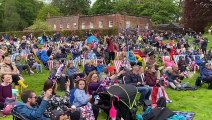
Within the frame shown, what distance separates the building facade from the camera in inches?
2079

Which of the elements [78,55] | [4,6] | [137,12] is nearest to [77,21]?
[137,12]

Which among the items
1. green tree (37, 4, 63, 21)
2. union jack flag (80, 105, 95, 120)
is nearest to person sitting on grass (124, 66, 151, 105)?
union jack flag (80, 105, 95, 120)

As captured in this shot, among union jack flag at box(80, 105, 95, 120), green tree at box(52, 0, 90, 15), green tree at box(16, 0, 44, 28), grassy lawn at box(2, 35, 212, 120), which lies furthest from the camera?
green tree at box(52, 0, 90, 15)

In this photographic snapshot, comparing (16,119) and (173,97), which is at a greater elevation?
(16,119)

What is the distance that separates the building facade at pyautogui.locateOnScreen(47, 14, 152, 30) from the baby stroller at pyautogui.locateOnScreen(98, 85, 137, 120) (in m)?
41.3

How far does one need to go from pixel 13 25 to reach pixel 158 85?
69894 mm

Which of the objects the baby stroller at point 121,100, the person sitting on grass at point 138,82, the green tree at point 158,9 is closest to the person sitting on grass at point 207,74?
the person sitting on grass at point 138,82

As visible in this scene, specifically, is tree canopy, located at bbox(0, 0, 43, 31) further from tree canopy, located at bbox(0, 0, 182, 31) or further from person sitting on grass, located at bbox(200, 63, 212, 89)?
person sitting on grass, located at bbox(200, 63, 212, 89)

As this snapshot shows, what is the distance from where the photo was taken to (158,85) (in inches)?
437

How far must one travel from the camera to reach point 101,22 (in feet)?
183

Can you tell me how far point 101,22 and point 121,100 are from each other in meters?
48.0

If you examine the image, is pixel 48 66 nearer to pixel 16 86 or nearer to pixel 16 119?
Result: pixel 16 86

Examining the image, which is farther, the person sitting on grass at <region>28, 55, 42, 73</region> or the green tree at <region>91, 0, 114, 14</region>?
the green tree at <region>91, 0, 114, 14</region>

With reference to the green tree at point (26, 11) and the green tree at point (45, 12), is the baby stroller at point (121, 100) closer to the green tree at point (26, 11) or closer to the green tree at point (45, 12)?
the green tree at point (45, 12)
